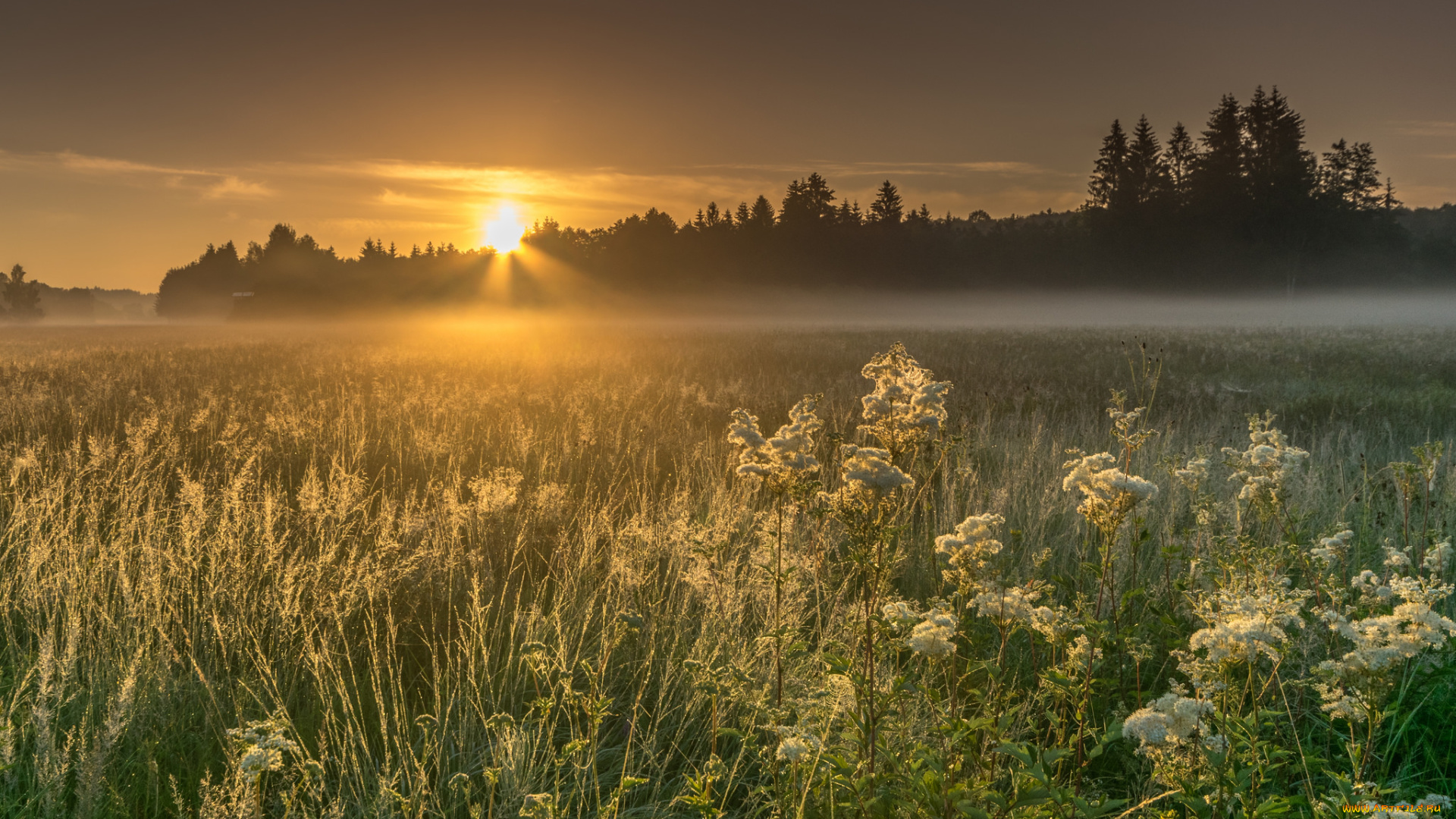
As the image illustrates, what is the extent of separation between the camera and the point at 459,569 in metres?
3.98

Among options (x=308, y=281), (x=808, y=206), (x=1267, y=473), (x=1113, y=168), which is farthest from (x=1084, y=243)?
(x=308, y=281)

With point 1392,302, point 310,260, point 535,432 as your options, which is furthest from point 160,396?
point 310,260

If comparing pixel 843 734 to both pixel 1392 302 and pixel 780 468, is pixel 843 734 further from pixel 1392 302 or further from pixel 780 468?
pixel 1392 302

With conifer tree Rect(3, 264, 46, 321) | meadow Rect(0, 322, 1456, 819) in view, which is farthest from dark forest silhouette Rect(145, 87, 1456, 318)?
meadow Rect(0, 322, 1456, 819)

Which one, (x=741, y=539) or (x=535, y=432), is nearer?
(x=741, y=539)

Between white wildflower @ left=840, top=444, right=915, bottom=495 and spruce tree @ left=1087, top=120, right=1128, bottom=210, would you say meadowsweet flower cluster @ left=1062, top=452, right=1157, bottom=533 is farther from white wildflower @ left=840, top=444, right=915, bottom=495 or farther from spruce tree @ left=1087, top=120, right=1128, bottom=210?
spruce tree @ left=1087, top=120, right=1128, bottom=210

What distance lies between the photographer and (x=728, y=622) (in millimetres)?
3107

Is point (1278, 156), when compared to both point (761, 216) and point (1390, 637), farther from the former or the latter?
point (1390, 637)

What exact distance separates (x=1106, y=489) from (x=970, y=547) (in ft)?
1.38

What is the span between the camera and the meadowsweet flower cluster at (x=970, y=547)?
6.24ft

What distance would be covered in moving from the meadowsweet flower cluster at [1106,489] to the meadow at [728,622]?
11 millimetres

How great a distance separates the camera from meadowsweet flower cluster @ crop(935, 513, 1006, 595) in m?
1.90

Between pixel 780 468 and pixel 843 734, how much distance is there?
0.73m

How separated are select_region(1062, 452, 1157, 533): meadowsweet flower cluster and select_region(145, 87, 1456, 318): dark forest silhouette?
76.3 meters
